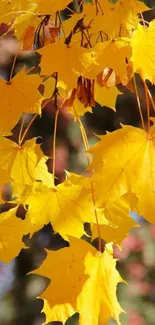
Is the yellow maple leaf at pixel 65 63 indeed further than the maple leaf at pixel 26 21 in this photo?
No

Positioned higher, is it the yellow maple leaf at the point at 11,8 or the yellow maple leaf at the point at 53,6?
the yellow maple leaf at the point at 53,6

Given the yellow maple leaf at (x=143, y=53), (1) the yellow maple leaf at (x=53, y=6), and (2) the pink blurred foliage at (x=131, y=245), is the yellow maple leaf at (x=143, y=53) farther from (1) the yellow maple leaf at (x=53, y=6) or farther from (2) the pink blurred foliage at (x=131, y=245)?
(2) the pink blurred foliage at (x=131, y=245)

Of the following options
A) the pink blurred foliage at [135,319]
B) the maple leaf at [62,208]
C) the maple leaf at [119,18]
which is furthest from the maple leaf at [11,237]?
the pink blurred foliage at [135,319]

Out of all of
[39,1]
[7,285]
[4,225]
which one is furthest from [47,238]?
[39,1]

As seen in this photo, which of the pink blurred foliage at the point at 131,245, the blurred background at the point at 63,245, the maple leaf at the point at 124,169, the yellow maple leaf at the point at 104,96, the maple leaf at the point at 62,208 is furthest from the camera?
the pink blurred foliage at the point at 131,245

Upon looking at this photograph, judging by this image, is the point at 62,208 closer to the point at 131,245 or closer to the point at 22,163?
the point at 22,163

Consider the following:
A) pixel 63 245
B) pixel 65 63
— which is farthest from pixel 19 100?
pixel 63 245

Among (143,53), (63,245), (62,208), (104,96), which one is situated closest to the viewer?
(143,53)
